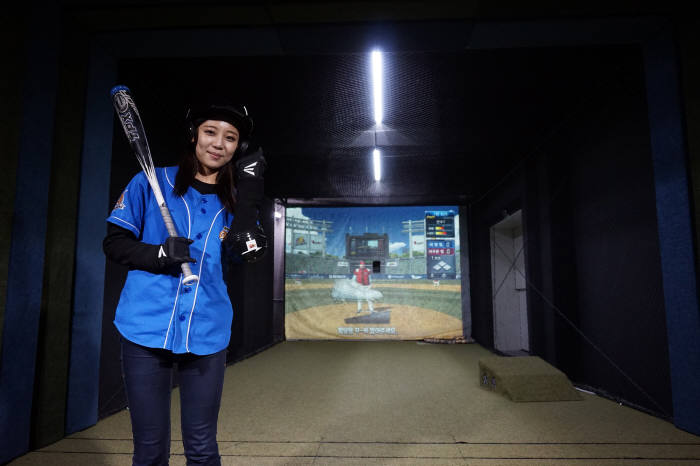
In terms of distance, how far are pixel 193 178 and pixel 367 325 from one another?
5.57 metres

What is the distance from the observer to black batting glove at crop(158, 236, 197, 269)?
34.6 inches

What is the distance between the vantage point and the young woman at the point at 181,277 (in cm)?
88

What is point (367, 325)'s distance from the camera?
20.7ft

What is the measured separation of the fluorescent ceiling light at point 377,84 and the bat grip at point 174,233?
1889 millimetres

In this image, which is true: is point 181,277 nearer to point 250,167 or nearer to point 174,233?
point 174,233

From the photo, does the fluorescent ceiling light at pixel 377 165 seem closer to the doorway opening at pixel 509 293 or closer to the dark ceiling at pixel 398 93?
the dark ceiling at pixel 398 93

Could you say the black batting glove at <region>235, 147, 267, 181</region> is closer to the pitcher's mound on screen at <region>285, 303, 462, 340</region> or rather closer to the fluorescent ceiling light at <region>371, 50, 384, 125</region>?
the fluorescent ceiling light at <region>371, 50, 384, 125</region>

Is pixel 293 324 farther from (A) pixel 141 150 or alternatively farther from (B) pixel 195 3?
(A) pixel 141 150

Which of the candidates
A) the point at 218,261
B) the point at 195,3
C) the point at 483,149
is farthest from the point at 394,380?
the point at 195,3

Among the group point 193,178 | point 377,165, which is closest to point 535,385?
point 377,165

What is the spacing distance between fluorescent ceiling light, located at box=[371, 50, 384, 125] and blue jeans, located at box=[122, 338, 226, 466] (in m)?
2.13

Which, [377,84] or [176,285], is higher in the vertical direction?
[377,84]

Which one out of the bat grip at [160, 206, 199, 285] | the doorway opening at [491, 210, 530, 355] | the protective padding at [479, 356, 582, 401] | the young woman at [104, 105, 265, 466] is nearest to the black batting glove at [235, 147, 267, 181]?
the young woman at [104, 105, 265, 466]

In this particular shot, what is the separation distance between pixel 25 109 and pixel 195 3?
994 millimetres
